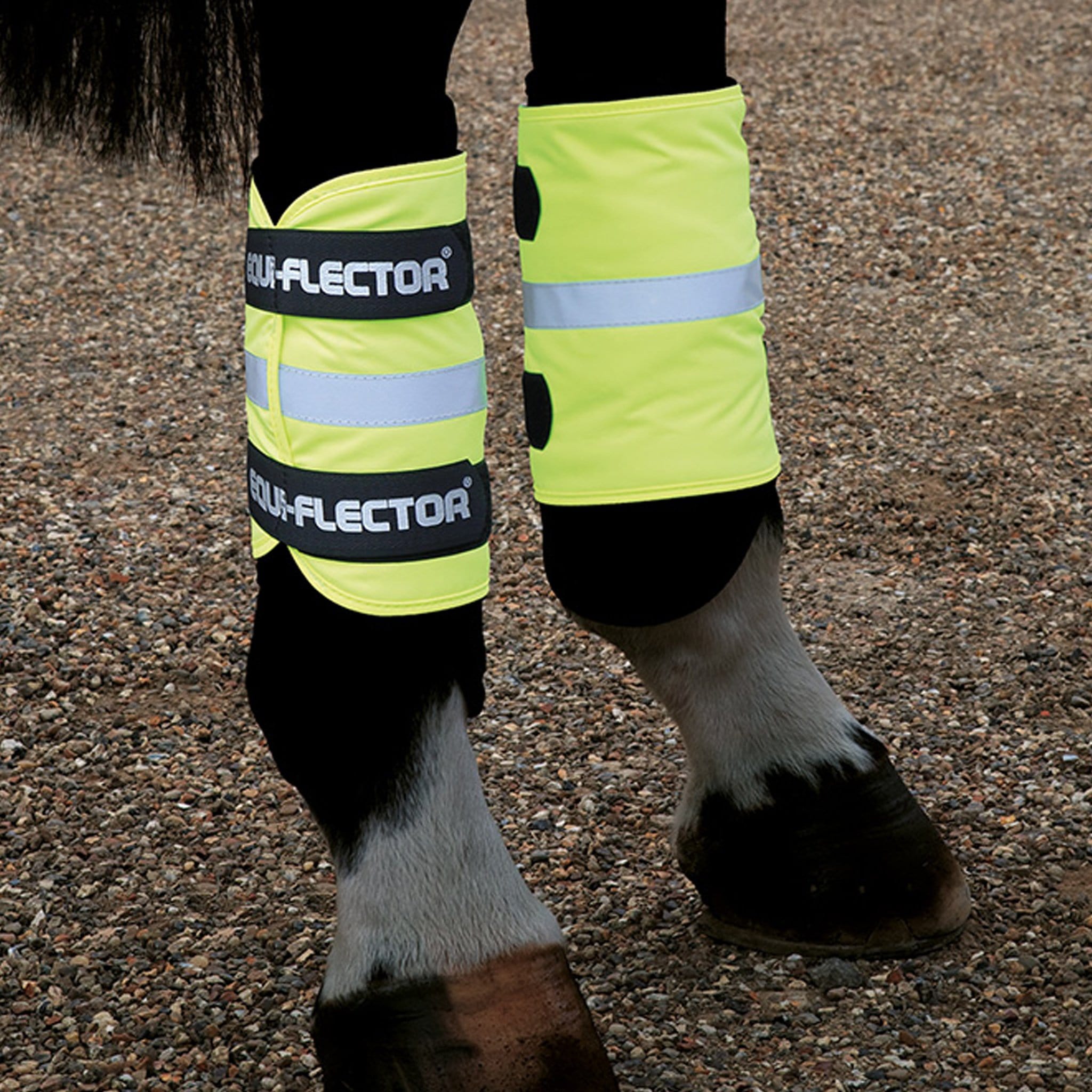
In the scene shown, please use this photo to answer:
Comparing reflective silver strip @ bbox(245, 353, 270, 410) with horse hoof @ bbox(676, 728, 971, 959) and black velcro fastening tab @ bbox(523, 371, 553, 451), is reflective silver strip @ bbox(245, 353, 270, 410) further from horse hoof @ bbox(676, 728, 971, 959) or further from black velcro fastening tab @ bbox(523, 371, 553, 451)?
horse hoof @ bbox(676, 728, 971, 959)

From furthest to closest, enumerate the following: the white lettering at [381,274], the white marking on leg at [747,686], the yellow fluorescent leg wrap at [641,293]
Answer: the white marking on leg at [747,686] < the yellow fluorescent leg wrap at [641,293] < the white lettering at [381,274]

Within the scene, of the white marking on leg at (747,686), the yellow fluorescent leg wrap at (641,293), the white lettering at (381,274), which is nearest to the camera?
the white lettering at (381,274)

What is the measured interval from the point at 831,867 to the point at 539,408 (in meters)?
0.40

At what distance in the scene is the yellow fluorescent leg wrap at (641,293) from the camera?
1066 mm

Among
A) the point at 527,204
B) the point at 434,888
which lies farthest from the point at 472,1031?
the point at 527,204

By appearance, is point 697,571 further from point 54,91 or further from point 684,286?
point 54,91

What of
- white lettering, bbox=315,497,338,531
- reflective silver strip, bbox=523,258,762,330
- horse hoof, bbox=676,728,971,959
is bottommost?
horse hoof, bbox=676,728,971,959

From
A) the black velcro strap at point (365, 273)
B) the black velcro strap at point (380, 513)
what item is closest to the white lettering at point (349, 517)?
the black velcro strap at point (380, 513)

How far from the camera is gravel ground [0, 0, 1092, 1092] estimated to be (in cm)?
125

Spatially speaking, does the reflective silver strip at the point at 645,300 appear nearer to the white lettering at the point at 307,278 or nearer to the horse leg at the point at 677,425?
the horse leg at the point at 677,425

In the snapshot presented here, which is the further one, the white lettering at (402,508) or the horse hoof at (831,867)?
the horse hoof at (831,867)

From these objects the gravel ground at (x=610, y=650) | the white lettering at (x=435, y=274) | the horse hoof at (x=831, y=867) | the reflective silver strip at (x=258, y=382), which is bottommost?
the gravel ground at (x=610, y=650)

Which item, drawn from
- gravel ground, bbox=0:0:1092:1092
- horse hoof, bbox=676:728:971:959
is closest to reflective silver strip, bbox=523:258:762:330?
horse hoof, bbox=676:728:971:959

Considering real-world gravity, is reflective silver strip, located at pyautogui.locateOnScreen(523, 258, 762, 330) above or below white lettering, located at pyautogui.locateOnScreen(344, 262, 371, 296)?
below
